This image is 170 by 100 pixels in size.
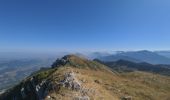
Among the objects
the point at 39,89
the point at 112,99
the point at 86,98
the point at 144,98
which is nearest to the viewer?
the point at 86,98

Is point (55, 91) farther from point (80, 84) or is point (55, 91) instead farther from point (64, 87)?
point (80, 84)

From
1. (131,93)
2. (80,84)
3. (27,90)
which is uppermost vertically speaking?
(80,84)

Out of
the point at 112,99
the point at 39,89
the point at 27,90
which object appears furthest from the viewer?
the point at 27,90

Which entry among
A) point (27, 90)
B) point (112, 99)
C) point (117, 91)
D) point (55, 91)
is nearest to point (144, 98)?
point (117, 91)

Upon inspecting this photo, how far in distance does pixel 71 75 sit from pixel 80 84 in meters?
7.09

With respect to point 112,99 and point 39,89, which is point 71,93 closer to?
point 112,99

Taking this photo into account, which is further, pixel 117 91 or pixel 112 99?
pixel 117 91

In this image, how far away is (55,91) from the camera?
204 feet

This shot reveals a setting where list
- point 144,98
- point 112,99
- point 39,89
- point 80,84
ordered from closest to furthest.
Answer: point 112,99, point 80,84, point 144,98, point 39,89

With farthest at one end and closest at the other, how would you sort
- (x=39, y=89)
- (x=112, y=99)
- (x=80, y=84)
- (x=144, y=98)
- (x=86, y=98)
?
(x=39, y=89) < (x=144, y=98) < (x=80, y=84) < (x=112, y=99) < (x=86, y=98)

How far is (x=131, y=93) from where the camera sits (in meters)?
75.1

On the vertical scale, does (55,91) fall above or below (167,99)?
above

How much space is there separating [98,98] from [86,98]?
12.8 feet

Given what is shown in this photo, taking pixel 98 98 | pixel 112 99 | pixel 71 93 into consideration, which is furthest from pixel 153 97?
pixel 71 93
